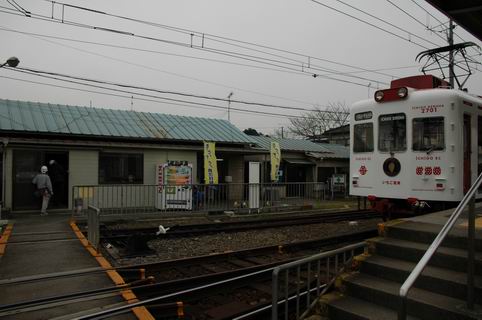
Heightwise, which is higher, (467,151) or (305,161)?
(305,161)

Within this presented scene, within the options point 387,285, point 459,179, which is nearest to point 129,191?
point 459,179

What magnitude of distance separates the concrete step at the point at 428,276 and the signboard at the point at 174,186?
10.6m

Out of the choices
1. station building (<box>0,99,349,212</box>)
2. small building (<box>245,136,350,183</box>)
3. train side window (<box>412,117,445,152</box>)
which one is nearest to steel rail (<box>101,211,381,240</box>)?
station building (<box>0,99,349,212</box>)

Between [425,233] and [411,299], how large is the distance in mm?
1223

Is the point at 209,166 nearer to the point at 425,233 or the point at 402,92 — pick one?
the point at 402,92

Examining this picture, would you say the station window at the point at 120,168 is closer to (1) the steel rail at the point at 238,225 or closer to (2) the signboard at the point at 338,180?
(1) the steel rail at the point at 238,225

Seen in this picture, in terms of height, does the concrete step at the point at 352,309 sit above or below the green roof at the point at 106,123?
below

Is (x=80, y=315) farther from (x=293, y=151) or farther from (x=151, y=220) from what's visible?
(x=293, y=151)

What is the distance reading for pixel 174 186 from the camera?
48.7 ft

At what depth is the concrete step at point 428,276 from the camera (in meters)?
3.76

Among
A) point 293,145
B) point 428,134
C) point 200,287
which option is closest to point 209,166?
point 428,134

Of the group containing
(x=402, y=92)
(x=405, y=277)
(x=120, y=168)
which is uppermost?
(x=402, y=92)

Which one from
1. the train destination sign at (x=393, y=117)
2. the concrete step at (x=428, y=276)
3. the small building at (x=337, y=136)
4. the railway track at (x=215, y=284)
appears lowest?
the railway track at (x=215, y=284)

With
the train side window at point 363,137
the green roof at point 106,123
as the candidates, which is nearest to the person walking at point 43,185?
the green roof at point 106,123
